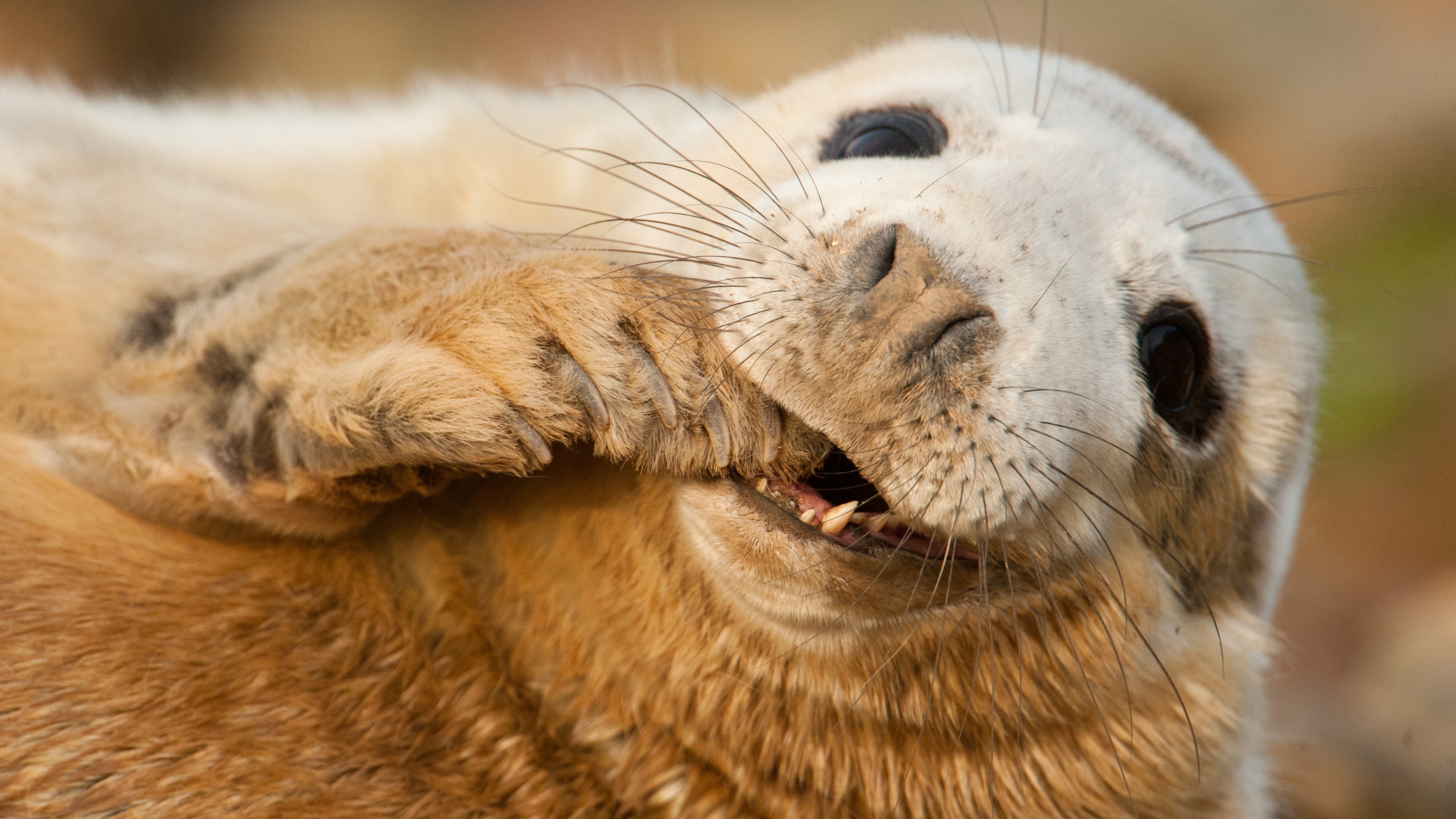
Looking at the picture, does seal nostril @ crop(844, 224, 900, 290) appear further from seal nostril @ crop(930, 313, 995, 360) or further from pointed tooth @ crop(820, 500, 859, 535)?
pointed tooth @ crop(820, 500, 859, 535)

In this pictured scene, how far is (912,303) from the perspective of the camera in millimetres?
1716

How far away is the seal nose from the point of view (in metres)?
1.71

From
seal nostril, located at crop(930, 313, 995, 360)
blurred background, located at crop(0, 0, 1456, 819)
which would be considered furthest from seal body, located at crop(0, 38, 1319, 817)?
blurred background, located at crop(0, 0, 1456, 819)

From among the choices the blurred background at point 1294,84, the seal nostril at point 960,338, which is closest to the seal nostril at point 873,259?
the seal nostril at point 960,338

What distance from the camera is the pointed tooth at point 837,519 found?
72.9 inches

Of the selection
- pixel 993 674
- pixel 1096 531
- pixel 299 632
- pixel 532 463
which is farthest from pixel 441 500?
pixel 1096 531

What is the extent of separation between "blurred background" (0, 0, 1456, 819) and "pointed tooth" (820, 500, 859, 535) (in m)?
3.72

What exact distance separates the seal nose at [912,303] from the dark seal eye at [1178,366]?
2.07 feet

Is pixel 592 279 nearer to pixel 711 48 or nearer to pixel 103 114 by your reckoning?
pixel 103 114

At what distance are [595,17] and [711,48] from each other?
104 cm

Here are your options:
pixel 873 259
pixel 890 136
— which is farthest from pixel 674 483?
pixel 890 136

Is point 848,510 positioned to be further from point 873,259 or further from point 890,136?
point 890,136

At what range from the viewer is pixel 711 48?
8.02 m

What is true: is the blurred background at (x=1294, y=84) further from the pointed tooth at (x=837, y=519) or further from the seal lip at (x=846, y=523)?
the pointed tooth at (x=837, y=519)
